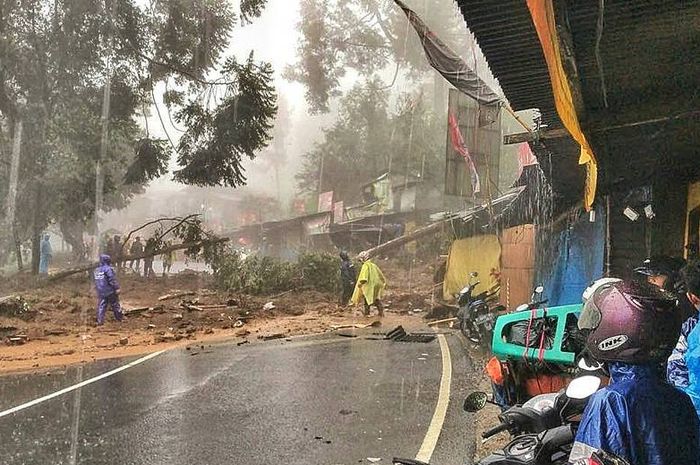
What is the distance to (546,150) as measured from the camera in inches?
289

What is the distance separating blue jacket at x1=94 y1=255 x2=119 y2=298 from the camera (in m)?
13.9

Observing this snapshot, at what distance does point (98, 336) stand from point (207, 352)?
151 inches

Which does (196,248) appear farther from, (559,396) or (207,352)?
(559,396)

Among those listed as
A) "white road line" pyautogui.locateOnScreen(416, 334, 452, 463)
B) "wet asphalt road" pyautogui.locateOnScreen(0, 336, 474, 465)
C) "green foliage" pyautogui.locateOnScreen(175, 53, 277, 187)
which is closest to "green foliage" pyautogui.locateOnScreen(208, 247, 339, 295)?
"green foliage" pyautogui.locateOnScreen(175, 53, 277, 187)

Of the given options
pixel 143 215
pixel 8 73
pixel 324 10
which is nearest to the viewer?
pixel 8 73

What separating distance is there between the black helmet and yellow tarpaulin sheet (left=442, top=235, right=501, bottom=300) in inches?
645

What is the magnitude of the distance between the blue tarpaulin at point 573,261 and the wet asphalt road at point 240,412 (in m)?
3.38

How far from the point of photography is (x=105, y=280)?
549 inches

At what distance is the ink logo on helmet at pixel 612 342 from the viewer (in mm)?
1673

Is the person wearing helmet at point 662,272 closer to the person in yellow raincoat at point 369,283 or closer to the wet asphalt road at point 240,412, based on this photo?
the wet asphalt road at point 240,412

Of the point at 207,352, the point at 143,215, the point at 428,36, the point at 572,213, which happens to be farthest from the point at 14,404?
the point at 143,215

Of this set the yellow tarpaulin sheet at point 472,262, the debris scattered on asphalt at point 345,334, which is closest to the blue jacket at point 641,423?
the debris scattered on asphalt at point 345,334

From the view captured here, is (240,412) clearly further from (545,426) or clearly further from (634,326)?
(634,326)

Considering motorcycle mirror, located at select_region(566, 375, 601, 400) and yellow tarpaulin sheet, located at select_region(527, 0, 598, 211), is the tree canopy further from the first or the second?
motorcycle mirror, located at select_region(566, 375, 601, 400)
